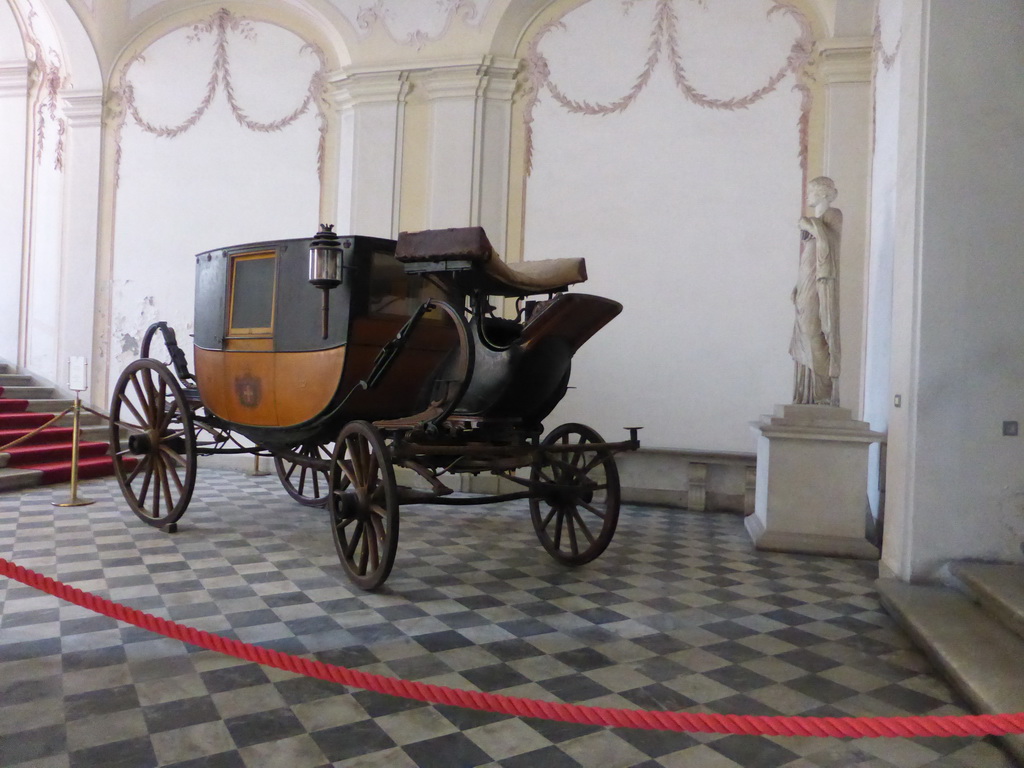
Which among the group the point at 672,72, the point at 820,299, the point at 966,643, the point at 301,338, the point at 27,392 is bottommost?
the point at 966,643

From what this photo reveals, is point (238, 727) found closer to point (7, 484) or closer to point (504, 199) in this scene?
point (7, 484)

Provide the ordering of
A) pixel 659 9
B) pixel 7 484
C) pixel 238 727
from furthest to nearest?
1. pixel 659 9
2. pixel 7 484
3. pixel 238 727

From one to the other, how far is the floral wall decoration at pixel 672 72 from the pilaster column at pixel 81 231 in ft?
18.2

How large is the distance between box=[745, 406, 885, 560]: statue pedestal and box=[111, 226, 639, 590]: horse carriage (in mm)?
1503

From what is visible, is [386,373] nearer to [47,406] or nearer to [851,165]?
[851,165]

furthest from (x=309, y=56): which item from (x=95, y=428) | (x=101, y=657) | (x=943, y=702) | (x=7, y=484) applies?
(x=943, y=702)

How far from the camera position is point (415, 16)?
8.21 metres

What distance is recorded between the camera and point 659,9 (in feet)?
25.3

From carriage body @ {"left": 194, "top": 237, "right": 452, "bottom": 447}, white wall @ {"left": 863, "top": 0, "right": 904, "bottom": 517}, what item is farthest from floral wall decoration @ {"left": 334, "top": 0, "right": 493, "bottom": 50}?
carriage body @ {"left": 194, "top": 237, "right": 452, "bottom": 447}

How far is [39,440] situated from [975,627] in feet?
27.7

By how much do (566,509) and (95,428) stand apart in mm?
6631

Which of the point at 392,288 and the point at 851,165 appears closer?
the point at 392,288

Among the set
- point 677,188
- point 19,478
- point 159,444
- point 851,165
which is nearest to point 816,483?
point 851,165

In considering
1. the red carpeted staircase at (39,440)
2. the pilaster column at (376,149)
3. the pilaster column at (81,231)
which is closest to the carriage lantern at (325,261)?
the pilaster column at (376,149)
